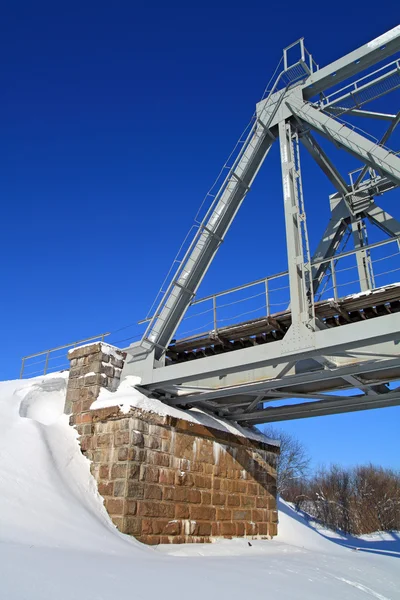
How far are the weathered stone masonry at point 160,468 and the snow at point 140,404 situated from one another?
0.42 ft

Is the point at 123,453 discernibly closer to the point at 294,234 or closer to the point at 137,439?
the point at 137,439

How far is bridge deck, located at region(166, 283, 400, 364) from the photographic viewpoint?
30.8 ft

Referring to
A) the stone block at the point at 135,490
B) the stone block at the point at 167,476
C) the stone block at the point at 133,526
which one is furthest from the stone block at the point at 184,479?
the stone block at the point at 133,526

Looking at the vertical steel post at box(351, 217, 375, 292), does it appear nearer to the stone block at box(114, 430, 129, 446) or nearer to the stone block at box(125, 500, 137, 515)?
the stone block at box(114, 430, 129, 446)

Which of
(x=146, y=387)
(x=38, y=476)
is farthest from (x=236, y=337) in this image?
(x=38, y=476)

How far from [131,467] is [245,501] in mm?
4675

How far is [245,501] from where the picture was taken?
13.5 meters

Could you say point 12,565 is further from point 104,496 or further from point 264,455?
point 264,455

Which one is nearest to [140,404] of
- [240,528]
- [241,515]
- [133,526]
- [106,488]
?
[106,488]

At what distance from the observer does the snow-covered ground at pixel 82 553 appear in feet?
16.8

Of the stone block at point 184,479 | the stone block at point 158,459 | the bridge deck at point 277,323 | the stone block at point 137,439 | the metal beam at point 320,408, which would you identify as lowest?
the stone block at point 184,479

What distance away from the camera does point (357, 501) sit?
57.1 metres

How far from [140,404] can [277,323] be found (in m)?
3.55

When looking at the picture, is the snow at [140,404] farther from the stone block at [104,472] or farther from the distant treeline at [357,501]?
the distant treeline at [357,501]
